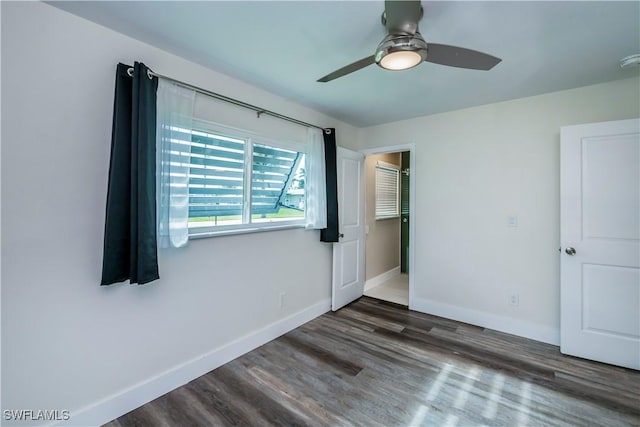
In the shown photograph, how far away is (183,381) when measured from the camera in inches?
80.3

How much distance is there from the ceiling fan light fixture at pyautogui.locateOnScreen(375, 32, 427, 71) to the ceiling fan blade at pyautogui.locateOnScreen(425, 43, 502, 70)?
0.09 meters

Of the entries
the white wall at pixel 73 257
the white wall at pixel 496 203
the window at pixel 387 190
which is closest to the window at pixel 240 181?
the white wall at pixel 73 257

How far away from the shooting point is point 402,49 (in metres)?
1.32

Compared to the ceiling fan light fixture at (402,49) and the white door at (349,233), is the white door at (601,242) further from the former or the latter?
the white door at (349,233)

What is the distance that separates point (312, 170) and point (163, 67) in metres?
1.57

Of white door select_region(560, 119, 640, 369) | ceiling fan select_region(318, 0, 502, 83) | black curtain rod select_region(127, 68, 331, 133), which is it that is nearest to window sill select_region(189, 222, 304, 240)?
black curtain rod select_region(127, 68, 331, 133)

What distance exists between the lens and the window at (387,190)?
4.55 meters

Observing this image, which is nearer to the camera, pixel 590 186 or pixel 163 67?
pixel 163 67

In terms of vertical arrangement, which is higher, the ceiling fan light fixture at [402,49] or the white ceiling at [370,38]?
the white ceiling at [370,38]

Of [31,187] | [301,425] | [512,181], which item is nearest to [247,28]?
[31,187]

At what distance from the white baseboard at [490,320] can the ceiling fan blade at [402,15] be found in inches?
115

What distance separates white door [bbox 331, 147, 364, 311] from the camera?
342 cm

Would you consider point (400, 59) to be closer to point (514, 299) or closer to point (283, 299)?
point (283, 299)

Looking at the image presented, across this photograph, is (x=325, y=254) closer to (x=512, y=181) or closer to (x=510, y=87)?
(x=512, y=181)
